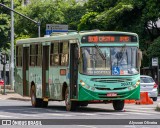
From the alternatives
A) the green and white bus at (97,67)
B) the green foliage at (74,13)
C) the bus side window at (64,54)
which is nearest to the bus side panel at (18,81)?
the green and white bus at (97,67)

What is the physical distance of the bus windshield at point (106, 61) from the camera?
26.9 meters

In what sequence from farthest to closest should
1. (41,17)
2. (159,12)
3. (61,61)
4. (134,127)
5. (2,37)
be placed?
(41,17), (2,37), (159,12), (61,61), (134,127)

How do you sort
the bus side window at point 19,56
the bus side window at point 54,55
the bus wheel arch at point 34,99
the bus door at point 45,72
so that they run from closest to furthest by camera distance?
the bus side window at point 54,55 → the bus door at point 45,72 → the bus wheel arch at point 34,99 → the bus side window at point 19,56

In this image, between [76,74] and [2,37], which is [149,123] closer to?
[76,74]

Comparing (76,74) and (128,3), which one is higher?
(128,3)

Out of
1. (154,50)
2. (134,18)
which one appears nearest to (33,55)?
(154,50)

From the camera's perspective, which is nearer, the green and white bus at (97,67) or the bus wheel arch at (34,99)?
the green and white bus at (97,67)

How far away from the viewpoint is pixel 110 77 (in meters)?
26.9

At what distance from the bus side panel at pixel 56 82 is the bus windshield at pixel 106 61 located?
61.9 inches

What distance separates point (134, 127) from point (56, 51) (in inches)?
426

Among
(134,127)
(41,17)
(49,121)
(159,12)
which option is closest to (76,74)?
(49,121)

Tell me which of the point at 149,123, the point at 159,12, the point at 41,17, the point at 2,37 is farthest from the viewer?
the point at 41,17

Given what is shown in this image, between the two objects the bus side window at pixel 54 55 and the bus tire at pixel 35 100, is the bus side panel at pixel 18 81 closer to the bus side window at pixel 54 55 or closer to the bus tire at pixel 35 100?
the bus tire at pixel 35 100

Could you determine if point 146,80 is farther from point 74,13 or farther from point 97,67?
point 74,13
